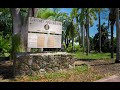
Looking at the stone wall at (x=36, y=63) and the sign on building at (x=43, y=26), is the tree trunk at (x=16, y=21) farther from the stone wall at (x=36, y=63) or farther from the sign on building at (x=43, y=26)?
the stone wall at (x=36, y=63)

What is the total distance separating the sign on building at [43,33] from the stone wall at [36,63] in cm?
65

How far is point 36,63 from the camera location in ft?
34.3

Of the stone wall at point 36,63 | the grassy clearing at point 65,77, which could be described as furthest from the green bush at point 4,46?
the grassy clearing at point 65,77

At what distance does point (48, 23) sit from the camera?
11547mm

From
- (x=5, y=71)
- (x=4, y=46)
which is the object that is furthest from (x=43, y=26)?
(x=4, y=46)

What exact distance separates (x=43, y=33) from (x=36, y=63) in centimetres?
148

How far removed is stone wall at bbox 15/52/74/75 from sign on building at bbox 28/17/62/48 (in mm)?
649

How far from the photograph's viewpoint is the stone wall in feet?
33.7

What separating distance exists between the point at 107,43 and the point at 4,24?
67.1 ft

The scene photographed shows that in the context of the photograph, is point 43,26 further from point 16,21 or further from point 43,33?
point 16,21

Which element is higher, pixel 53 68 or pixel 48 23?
pixel 48 23
